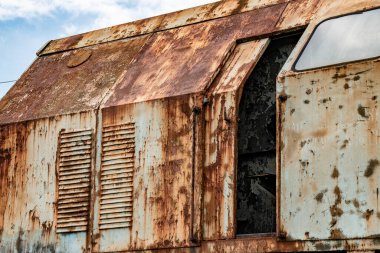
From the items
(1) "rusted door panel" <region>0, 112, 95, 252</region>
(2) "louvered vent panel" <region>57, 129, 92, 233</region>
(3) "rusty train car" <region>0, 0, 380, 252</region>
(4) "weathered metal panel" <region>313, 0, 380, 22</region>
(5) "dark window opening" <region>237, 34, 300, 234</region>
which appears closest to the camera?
(3) "rusty train car" <region>0, 0, 380, 252</region>

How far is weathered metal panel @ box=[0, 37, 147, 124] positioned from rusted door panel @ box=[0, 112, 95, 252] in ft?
0.60

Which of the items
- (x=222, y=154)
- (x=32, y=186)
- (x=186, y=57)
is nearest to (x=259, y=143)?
(x=222, y=154)

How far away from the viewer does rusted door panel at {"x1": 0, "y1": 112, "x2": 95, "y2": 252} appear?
8.86 meters

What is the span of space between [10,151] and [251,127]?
2950mm

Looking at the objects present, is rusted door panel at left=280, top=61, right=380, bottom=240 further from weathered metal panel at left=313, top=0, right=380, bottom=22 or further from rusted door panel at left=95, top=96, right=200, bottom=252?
rusted door panel at left=95, top=96, right=200, bottom=252

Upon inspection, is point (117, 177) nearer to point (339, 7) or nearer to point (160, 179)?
point (160, 179)

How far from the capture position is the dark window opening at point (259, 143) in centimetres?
785

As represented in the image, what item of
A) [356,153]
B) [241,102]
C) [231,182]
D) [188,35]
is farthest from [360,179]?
[188,35]

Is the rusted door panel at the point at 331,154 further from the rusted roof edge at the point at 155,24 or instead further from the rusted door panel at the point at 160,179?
the rusted roof edge at the point at 155,24

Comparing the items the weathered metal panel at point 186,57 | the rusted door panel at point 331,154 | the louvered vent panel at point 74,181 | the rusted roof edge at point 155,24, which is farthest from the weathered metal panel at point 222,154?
the louvered vent panel at point 74,181

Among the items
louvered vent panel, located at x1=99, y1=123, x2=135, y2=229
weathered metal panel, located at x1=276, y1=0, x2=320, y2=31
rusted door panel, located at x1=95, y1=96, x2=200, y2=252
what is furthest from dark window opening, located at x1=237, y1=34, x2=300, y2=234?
louvered vent panel, located at x1=99, y1=123, x2=135, y2=229

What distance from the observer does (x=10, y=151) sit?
945 centimetres

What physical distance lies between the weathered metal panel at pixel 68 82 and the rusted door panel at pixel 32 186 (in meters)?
0.18

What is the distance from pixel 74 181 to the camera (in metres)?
8.76
